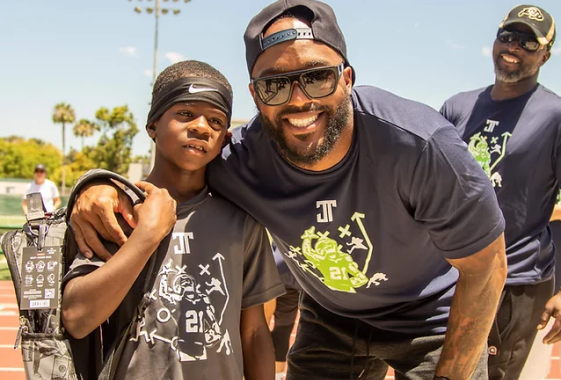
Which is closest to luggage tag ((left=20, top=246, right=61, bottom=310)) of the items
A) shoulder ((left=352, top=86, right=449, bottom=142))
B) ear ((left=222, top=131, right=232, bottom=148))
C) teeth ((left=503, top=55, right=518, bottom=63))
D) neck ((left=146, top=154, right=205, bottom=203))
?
neck ((left=146, top=154, right=205, bottom=203))

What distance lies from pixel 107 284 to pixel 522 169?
2.60 m

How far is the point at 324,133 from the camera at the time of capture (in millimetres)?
2334

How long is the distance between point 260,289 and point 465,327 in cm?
83

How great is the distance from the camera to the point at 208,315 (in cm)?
220

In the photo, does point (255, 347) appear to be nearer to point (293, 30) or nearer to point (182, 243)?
point (182, 243)

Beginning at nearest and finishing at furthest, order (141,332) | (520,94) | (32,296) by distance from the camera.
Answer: (32,296), (141,332), (520,94)

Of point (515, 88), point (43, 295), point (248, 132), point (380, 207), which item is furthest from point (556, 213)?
point (43, 295)

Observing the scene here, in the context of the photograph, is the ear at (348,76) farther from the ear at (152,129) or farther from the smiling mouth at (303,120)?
the ear at (152,129)

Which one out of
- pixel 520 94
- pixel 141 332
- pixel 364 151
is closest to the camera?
pixel 141 332

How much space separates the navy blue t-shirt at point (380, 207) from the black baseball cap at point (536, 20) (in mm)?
1774

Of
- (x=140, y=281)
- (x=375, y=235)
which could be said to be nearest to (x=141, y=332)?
(x=140, y=281)

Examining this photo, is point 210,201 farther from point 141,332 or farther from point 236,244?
point 141,332

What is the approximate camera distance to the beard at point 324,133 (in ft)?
7.64

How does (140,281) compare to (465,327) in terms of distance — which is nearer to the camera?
(140,281)
